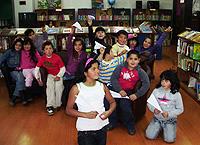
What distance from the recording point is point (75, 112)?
8.16ft

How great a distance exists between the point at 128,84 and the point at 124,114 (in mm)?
397

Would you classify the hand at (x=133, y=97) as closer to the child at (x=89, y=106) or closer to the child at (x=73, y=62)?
the child at (x=89, y=106)

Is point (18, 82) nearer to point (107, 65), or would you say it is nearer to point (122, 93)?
point (107, 65)

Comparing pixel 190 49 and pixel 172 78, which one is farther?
pixel 190 49

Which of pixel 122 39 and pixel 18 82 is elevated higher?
pixel 122 39

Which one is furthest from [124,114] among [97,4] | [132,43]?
[97,4]

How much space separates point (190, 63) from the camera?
18.0 ft

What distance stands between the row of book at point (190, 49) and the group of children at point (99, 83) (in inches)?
19.1

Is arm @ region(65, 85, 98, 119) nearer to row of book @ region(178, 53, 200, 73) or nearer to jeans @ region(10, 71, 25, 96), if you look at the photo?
jeans @ region(10, 71, 25, 96)

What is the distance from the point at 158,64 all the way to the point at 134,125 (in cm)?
414

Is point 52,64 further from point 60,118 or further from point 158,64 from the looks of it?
point 158,64

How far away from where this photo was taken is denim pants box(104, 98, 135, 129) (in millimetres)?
3703

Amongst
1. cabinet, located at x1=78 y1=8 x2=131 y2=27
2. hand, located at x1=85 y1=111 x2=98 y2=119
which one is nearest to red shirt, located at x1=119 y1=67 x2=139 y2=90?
hand, located at x1=85 y1=111 x2=98 y2=119

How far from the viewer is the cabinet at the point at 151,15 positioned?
10.6 metres
